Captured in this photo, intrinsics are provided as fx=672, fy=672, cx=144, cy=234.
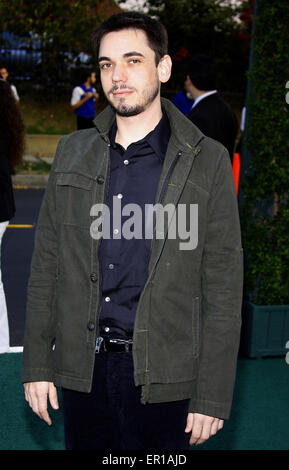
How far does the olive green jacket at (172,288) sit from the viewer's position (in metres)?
2.35

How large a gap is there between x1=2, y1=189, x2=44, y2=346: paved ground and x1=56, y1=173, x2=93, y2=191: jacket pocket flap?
3677mm

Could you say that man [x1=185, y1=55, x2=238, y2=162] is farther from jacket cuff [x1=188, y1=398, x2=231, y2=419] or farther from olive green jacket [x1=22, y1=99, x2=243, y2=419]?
jacket cuff [x1=188, y1=398, x2=231, y2=419]

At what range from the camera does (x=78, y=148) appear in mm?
2520

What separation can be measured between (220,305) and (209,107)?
427 cm

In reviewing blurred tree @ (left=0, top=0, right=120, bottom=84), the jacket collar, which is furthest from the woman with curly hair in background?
blurred tree @ (left=0, top=0, right=120, bottom=84)

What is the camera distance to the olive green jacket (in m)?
2.35

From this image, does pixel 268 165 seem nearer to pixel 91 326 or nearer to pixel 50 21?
pixel 91 326

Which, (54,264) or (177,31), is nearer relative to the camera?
(54,264)

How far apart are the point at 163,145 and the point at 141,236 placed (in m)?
0.35

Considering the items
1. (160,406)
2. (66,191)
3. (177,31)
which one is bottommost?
(160,406)

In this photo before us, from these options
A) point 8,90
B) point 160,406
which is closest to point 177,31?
point 8,90
